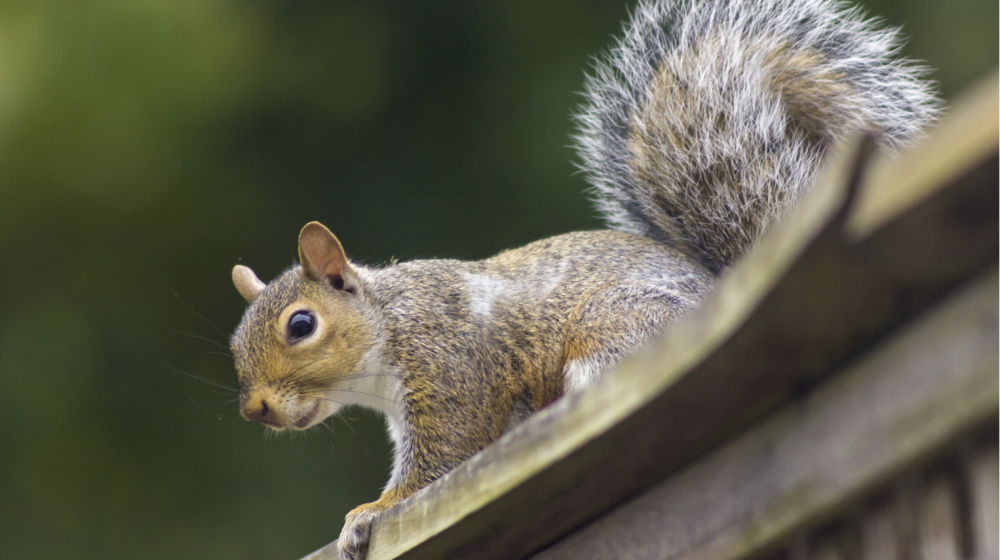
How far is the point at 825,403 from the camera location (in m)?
0.70

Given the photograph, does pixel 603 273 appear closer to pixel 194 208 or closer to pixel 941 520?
pixel 941 520

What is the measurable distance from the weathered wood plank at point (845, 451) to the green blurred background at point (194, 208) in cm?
194

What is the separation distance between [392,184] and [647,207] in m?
1.48

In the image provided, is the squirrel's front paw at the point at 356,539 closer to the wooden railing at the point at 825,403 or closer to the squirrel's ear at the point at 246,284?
the wooden railing at the point at 825,403

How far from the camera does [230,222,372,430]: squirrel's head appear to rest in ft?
4.26

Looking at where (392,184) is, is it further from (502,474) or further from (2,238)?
(502,474)

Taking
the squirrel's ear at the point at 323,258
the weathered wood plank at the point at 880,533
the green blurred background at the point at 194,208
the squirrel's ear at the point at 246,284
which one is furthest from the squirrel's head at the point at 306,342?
the green blurred background at the point at 194,208

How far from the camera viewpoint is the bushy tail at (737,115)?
134 centimetres

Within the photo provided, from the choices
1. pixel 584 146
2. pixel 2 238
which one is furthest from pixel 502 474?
pixel 2 238

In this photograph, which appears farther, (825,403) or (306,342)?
(306,342)

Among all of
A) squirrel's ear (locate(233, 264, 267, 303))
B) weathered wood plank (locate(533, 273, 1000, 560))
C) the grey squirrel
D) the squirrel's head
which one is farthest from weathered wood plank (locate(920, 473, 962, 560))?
squirrel's ear (locate(233, 264, 267, 303))

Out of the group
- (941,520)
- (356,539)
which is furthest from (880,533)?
(356,539)

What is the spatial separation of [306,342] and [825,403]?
0.79m

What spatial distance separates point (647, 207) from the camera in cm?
151
